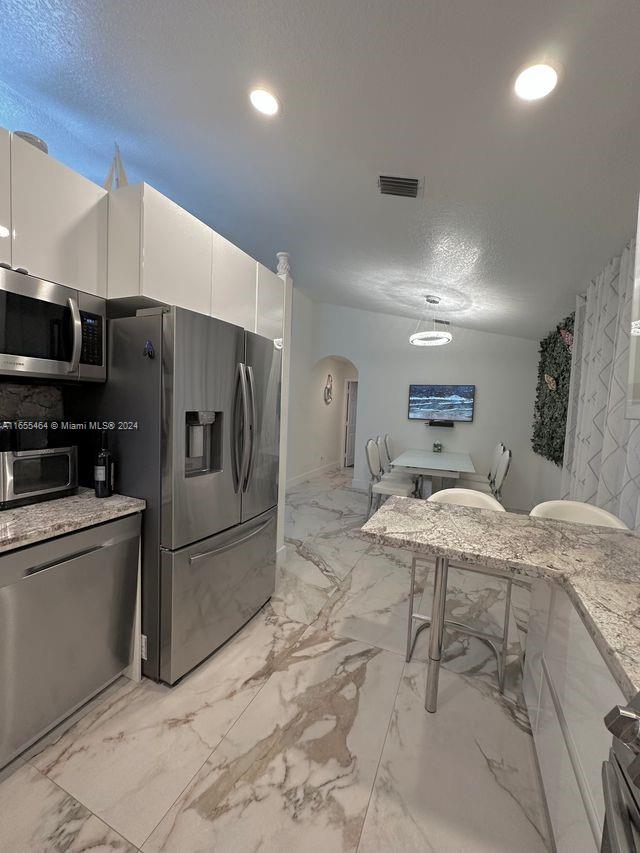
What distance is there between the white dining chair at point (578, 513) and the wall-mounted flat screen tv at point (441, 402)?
12.0ft

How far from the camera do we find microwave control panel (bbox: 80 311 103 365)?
62.1 inches

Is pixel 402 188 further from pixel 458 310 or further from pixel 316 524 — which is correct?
pixel 316 524

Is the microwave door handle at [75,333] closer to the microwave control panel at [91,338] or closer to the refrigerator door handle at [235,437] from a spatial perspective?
the microwave control panel at [91,338]

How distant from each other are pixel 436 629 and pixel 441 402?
14.5 feet

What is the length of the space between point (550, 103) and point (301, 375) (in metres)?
4.95

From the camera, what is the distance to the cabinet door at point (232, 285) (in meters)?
1.96

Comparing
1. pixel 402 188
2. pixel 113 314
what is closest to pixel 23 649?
pixel 113 314

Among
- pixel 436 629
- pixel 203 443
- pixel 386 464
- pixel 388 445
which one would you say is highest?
pixel 203 443

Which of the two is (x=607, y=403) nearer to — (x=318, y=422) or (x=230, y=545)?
(x=230, y=545)

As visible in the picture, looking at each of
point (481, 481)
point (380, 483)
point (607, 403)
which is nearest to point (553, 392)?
point (481, 481)

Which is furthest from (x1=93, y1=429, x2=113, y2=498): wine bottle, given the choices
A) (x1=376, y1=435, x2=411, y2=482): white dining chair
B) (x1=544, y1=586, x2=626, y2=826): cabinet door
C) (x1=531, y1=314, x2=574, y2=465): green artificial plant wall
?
(x1=531, y1=314, x2=574, y2=465): green artificial plant wall

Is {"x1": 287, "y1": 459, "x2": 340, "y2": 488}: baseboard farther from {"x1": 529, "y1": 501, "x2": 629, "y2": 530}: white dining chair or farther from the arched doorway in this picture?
{"x1": 529, "y1": 501, "x2": 629, "y2": 530}: white dining chair

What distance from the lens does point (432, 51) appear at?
3.75ft

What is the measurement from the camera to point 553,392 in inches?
163
